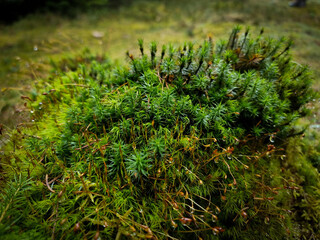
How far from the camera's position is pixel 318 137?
116 inches

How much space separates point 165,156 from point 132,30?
5.16 meters

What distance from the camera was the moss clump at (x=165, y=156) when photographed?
65.0 inches

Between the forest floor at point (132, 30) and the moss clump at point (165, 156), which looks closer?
the moss clump at point (165, 156)

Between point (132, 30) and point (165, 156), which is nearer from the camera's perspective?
point (165, 156)

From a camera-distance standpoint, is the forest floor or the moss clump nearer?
the moss clump

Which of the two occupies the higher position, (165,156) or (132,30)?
(132,30)

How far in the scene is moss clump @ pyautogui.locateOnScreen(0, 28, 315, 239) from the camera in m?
1.65

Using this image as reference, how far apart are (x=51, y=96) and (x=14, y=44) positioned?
123 inches

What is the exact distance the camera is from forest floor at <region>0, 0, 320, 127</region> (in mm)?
3881

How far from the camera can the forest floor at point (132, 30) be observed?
153 inches

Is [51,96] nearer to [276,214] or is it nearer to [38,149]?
[38,149]

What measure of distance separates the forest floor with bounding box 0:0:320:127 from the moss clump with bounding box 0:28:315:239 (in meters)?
1.26

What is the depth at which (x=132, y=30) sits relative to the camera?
578cm

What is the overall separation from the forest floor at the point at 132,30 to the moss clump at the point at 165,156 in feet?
4.13
